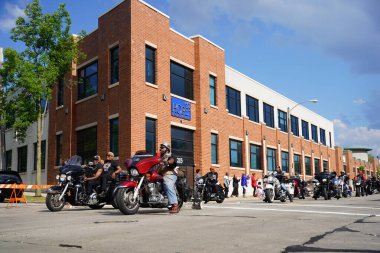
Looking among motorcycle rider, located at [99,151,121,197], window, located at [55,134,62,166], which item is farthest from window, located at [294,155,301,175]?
motorcycle rider, located at [99,151,121,197]

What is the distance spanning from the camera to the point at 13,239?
6.26 m

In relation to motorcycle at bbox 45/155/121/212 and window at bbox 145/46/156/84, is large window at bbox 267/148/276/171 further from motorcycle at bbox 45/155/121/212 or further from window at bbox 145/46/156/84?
motorcycle at bbox 45/155/121/212

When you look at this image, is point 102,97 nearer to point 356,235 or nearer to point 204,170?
point 204,170

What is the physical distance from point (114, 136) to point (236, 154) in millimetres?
12697

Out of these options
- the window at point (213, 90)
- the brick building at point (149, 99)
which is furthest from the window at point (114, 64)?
the window at point (213, 90)

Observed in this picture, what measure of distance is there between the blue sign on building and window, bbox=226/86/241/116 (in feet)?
23.1

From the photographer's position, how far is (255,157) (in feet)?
121

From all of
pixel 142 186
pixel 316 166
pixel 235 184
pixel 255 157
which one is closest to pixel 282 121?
pixel 255 157

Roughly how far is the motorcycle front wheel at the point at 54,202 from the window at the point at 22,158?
22.8 meters

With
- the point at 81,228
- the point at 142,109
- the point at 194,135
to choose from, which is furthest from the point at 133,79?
the point at 81,228

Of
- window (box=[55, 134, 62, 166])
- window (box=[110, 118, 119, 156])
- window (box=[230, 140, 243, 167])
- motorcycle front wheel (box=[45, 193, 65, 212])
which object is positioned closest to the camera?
motorcycle front wheel (box=[45, 193, 65, 212])

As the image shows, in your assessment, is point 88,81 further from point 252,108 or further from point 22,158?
point 252,108

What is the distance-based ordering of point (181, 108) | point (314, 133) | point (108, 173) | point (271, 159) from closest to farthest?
point (108, 173) < point (181, 108) < point (271, 159) < point (314, 133)

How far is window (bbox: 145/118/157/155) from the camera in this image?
2344cm
